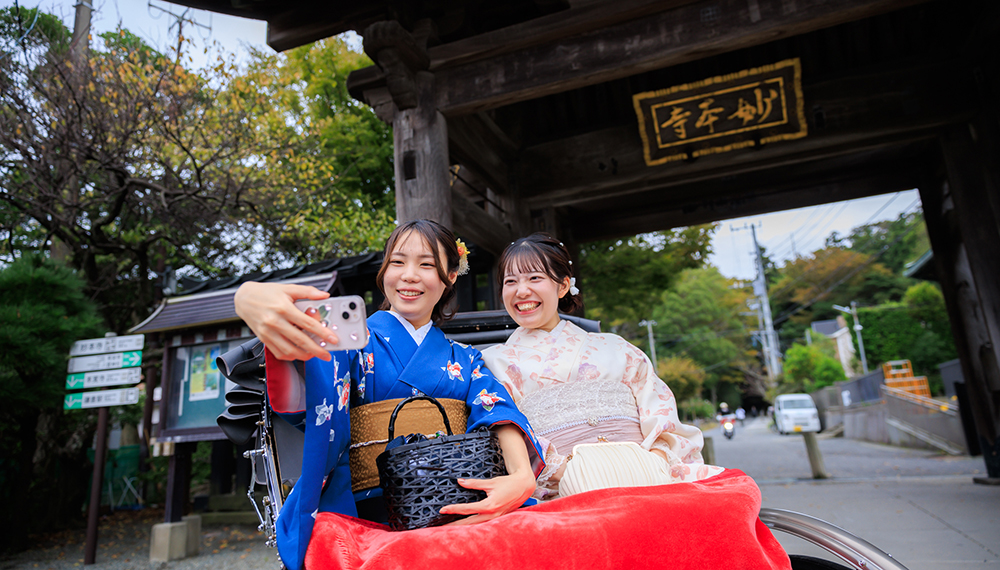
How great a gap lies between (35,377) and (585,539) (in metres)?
6.84

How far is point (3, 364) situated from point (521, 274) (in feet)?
19.2

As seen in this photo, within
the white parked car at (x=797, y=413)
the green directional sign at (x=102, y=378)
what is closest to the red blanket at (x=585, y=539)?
the green directional sign at (x=102, y=378)

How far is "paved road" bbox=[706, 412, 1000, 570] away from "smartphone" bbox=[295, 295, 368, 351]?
381 cm

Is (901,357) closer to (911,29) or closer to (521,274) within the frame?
(911,29)

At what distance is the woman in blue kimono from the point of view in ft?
3.50

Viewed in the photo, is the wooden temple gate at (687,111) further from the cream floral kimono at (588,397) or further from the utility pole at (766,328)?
the utility pole at (766,328)

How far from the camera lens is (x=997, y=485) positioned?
5.45 meters

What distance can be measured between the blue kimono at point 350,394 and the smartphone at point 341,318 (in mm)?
213

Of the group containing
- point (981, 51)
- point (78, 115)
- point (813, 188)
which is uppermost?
point (78, 115)

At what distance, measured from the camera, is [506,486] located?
1298mm

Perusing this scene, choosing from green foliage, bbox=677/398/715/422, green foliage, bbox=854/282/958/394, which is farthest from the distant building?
green foliage, bbox=677/398/715/422

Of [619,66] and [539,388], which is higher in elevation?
[619,66]

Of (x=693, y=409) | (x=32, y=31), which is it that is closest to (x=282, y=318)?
(x=32, y=31)

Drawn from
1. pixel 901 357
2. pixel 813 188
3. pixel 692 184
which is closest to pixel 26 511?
pixel 692 184
